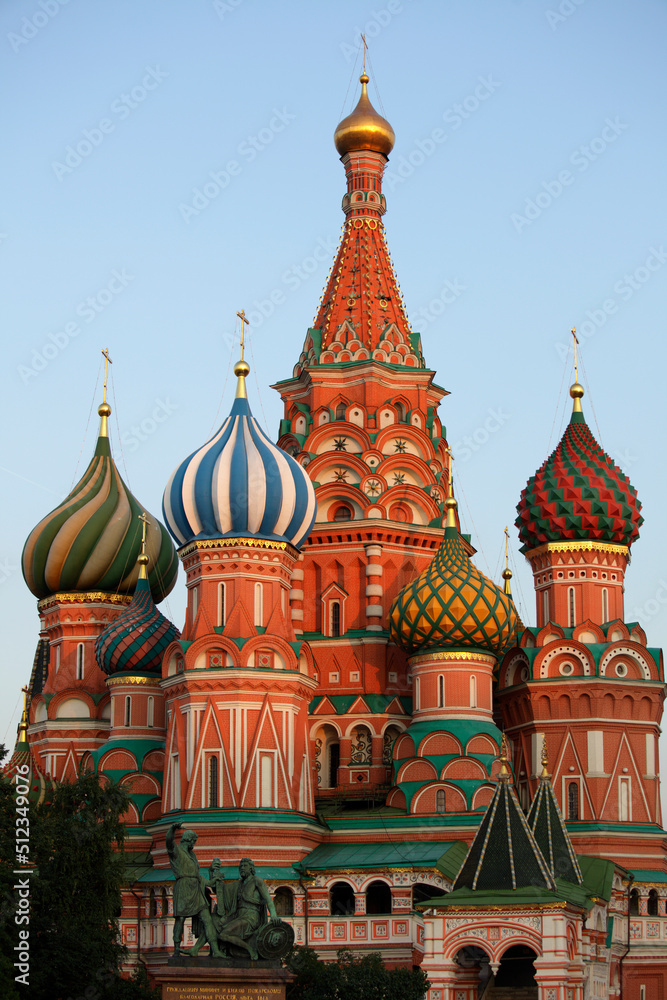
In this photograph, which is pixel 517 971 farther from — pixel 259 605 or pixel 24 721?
pixel 24 721

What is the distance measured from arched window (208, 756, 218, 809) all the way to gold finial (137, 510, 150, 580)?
6.73 meters

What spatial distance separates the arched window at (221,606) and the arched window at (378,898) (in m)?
6.02

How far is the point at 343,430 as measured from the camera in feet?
132

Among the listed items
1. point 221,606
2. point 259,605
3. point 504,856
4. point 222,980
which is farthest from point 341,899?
point 222,980

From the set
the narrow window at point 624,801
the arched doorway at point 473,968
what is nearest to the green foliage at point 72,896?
the arched doorway at point 473,968

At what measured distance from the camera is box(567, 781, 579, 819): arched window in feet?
121

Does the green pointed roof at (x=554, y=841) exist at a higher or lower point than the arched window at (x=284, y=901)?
higher

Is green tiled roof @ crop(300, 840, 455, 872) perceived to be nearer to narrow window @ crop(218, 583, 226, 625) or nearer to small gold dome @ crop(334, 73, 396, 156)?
narrow window @ crop(218, 583, 226, 625)

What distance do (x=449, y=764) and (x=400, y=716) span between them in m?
3.03

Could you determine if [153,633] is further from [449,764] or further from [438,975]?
[438,975]

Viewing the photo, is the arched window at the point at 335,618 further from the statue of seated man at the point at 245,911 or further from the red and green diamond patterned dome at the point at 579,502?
the statue of seated man at the point at 245,911

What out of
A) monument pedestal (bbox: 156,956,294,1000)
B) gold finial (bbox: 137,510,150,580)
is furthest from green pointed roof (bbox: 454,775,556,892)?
gold finial (bbox: 137,510,150,580)

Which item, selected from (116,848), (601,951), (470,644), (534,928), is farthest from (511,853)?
(116,848)

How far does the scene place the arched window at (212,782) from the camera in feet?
114
